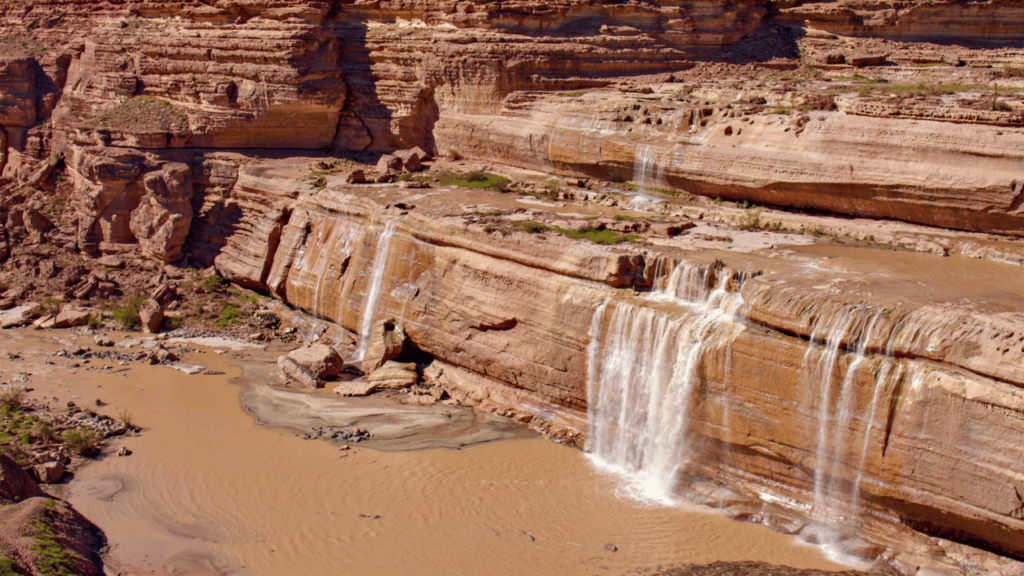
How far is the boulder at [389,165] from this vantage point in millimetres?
20106

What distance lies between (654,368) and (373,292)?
20.9 feet

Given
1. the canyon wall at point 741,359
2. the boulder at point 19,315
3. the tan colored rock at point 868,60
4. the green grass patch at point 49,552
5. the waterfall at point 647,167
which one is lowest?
the boulder at point 19,315

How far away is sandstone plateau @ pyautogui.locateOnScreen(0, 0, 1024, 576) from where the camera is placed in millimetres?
10602

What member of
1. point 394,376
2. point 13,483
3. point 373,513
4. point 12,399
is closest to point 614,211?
point 394,376

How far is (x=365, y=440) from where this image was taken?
13266 mm

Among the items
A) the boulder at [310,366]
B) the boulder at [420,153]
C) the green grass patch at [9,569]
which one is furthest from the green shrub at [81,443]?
the boulder at [420,153]

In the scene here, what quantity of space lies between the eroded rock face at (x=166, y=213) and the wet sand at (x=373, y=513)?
747 centimetres

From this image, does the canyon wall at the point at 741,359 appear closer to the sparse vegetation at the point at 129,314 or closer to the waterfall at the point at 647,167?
the waterfall at the point at 647,167

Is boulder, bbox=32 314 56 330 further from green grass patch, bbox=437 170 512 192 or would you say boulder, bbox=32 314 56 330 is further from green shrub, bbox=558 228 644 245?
green shrub, bbox=558 228 644 245

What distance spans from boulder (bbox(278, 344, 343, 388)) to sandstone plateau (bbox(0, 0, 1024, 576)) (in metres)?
0.05

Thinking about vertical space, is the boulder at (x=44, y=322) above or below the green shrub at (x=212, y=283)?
below

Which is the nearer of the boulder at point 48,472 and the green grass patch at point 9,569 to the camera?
the green grass patch at point 9,569

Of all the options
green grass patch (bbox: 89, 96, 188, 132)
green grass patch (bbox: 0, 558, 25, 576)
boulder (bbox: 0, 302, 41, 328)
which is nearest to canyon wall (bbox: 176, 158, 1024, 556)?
boulder (bbox: 0, 302, 41, 328)

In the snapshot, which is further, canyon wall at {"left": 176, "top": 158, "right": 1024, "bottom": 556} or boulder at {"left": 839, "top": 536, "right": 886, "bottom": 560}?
boulder at {"left": 839, "top": 536, "right": 886, "bottom": 560}
